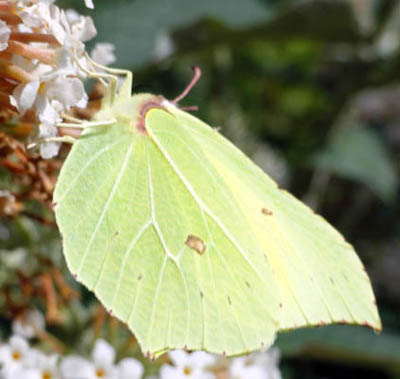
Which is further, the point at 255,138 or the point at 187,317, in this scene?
the point at 255,138

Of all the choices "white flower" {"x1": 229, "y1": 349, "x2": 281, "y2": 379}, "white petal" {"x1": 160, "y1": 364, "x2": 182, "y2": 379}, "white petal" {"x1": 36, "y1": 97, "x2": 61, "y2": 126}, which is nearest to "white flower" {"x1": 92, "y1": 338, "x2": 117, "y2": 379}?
"white petal" {"x1": 160, "y1": 364, "x2": 182, "y2": 379}

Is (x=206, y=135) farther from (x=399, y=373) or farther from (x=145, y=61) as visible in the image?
(x=399, y=373)

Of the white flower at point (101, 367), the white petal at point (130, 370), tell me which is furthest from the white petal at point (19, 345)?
the white petal at point (130, 370)

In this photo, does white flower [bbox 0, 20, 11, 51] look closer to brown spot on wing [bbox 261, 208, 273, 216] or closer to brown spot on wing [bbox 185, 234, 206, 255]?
brown spot on wing [bbox 185, 234, 206, 255]

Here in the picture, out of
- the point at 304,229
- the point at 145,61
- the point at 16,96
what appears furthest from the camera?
the point at 145,61

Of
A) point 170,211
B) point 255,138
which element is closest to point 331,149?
point 255,138

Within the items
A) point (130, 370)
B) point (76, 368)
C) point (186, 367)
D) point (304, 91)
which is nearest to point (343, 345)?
point (186, 367)

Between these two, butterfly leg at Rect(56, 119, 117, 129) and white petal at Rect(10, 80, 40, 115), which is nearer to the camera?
white petal at Rect(10, 80, 40, 115)

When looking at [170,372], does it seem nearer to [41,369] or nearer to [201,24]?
[41,369]
